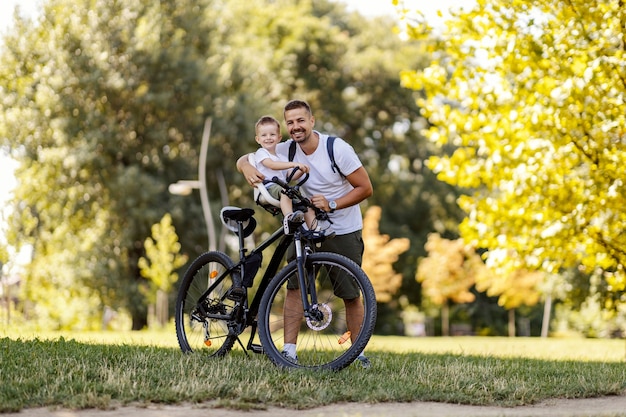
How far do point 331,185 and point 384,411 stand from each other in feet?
6.96

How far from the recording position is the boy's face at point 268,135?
21.5 feet

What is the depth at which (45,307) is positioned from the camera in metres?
24.0

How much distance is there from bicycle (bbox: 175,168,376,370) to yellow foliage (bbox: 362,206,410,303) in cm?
2582

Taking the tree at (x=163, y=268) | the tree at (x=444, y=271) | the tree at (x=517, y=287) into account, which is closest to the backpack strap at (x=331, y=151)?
the tree at (x=163, y=268)

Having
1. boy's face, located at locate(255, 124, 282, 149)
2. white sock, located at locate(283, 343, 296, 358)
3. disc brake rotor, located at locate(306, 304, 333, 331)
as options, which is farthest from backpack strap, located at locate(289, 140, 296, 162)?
white sock, located at locate(283, 343, 296, 358)

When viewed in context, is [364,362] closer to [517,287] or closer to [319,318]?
[319,318]

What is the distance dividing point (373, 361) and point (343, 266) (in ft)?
4.96

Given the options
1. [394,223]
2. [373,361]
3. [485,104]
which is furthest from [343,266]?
[394,223]

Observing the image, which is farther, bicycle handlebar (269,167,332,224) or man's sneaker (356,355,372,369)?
man's sneaker (356,355,372,369)

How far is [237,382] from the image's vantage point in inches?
206

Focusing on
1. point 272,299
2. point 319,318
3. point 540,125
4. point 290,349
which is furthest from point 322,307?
point 540,125

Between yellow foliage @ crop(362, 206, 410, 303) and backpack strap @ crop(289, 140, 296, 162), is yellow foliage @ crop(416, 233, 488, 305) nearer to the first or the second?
yellow foliage @ crop(362, 206, 410, 303)

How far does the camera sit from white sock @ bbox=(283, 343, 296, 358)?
6.24 m

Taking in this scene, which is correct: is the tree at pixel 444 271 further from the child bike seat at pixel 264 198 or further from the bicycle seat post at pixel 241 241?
the child bike seat at pixel 264 198
